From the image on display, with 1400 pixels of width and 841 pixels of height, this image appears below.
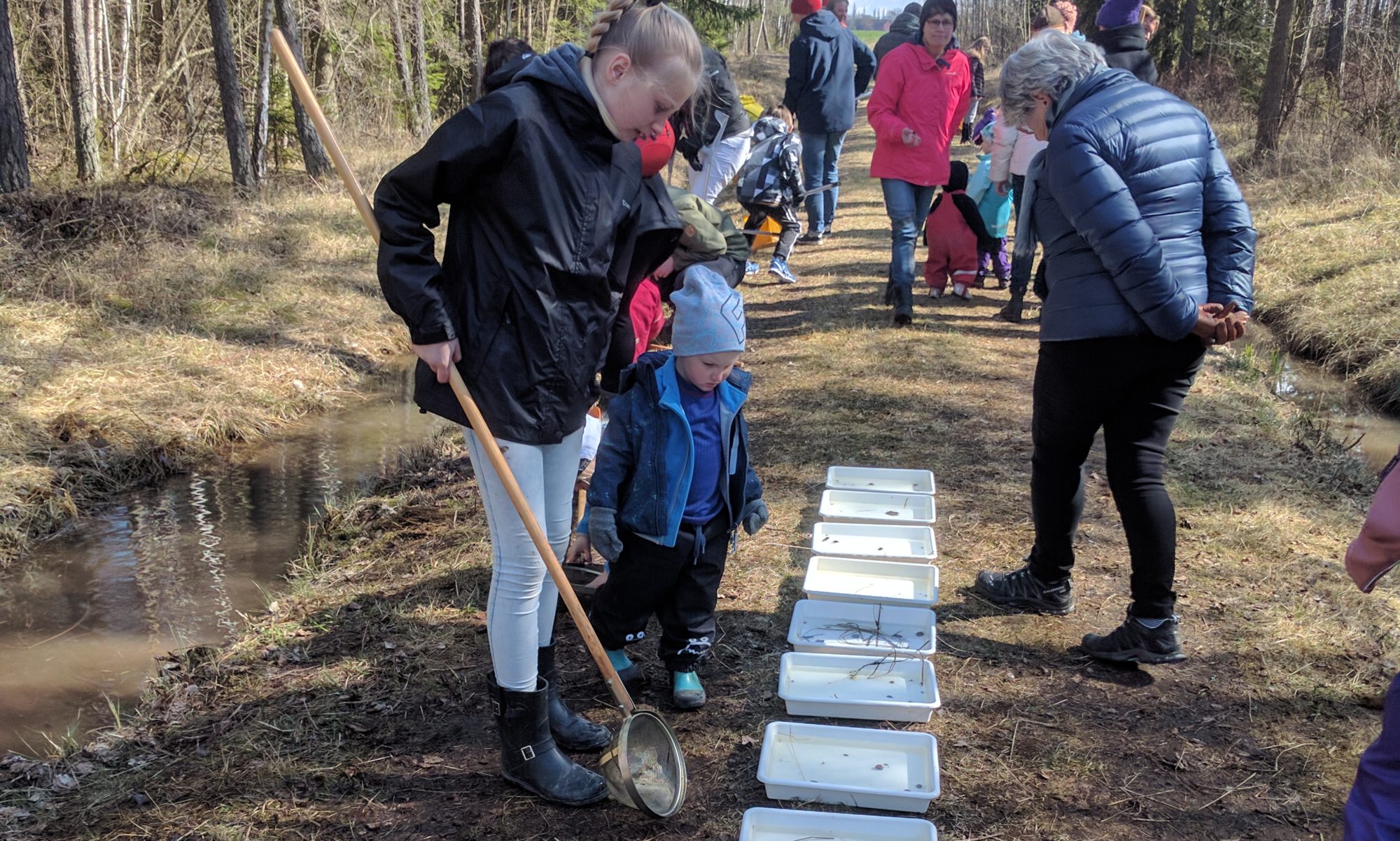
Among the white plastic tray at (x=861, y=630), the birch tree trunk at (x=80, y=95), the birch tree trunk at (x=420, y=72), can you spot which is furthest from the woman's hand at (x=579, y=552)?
the birch tree trunk at (x=420, y=72)

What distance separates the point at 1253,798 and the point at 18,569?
4.90 metres

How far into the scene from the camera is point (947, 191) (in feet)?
26.2

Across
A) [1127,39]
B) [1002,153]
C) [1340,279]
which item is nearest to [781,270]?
[1002,153]

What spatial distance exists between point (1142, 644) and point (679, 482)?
5.08 feet

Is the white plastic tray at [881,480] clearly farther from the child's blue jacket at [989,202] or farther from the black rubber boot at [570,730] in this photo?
the child's blue jacket at [989,202]

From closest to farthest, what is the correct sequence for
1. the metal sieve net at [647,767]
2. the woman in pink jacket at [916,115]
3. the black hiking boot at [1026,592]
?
the metal sieve net at [647,767], the black hiking boot at [1026,592], the woman in pink jacket at [916,115]

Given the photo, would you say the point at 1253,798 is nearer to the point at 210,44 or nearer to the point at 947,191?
the point at 947,191

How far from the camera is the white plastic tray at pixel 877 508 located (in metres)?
4.12

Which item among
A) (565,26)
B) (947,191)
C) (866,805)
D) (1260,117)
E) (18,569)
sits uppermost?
(565,26)

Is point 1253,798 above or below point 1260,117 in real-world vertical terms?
below

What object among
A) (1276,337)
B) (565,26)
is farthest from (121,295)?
(565,26)

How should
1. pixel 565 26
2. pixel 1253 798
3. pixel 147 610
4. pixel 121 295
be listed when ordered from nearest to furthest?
pixel 1253 798, pixel 147 610, pixel 121 295, pixel 565 26

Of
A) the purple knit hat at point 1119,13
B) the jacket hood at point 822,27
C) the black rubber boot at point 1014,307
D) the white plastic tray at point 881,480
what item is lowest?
the white plastic tray at point 881,480

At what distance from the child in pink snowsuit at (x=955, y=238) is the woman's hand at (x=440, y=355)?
6231 millimetres
